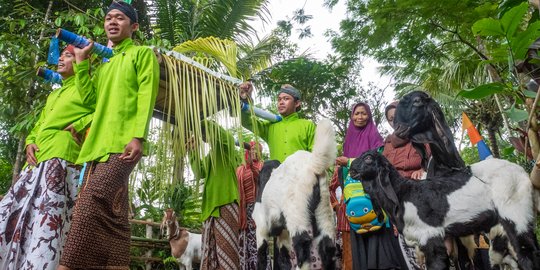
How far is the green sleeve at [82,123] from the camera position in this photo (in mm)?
2875

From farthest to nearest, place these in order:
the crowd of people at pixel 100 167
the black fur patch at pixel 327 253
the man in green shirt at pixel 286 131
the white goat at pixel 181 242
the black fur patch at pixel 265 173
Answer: the white goat at pixel 181 242 < the man in green shirt at pixel 286 131 < the black fur patch at pixel 265 173 < the black fur patch at pixel 327 253 < the crowd of people at pixel 100 167

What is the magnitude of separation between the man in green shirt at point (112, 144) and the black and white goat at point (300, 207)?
3.44ft

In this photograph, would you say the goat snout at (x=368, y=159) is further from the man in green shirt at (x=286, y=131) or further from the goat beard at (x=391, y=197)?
the man in green shirt at (x=286, y=131)

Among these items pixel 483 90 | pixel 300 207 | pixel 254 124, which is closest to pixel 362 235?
pixel 300 207

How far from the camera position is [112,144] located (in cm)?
237

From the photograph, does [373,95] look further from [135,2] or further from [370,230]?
[370,230]

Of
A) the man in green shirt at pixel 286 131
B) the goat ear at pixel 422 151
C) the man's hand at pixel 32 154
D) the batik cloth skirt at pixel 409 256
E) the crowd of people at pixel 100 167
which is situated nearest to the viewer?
the crowd of people at pixel 100 167

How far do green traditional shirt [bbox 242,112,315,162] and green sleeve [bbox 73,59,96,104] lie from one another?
4.39 ft

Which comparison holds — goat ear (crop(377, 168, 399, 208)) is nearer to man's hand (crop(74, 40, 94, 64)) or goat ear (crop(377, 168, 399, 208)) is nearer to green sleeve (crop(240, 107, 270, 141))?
green sleeve (crop(240, 107, 270, 141))

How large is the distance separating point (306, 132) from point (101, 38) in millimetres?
3004

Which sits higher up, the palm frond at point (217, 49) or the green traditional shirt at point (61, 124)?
the palm frond at point (217, 49)

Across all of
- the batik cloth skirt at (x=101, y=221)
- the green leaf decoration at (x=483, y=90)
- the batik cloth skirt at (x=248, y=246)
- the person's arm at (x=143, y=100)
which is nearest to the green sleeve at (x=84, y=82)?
the person's arm at (x=143, y=100)

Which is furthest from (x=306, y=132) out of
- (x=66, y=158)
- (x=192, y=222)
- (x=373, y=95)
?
(x=373, y=95)

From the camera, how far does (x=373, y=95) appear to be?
35.8 ft
